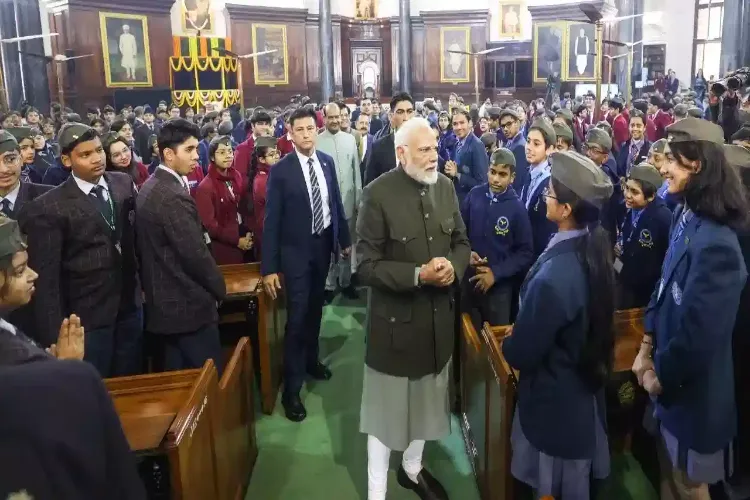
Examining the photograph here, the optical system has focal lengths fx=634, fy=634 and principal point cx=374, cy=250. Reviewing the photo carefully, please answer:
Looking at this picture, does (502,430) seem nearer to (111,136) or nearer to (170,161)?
(170,161)

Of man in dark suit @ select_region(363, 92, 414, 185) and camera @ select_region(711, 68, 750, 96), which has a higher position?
camera @ select_region(711, 68, 750, 96)

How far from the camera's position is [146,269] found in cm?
298

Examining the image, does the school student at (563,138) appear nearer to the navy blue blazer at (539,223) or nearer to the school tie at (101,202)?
the navy blue blazer at (539,223)

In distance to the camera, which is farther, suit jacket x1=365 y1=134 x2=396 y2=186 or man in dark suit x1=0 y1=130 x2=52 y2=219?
suit jacket x1=365 y1=134 x2=396 y2=186

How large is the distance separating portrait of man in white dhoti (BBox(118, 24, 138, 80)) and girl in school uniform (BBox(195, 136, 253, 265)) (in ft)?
41.3

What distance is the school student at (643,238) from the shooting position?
3445mm

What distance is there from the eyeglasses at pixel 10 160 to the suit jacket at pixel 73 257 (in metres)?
0.62

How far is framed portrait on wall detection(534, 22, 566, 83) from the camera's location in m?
18.2

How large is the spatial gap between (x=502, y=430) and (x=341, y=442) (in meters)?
1.28

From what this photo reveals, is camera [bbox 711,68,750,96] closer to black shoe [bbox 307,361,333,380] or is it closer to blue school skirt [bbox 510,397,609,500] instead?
black shoe [bbox 307,361,333,380]

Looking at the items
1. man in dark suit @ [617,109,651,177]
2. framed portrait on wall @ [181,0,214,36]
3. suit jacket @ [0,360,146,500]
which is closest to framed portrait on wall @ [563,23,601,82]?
framed portrait on wall @ [181,0,214,36]

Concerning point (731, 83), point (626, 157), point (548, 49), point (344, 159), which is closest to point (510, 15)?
point (548, 49)

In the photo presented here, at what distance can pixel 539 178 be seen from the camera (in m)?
3.80

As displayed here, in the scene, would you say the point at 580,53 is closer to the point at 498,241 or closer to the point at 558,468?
the point at 498,241
